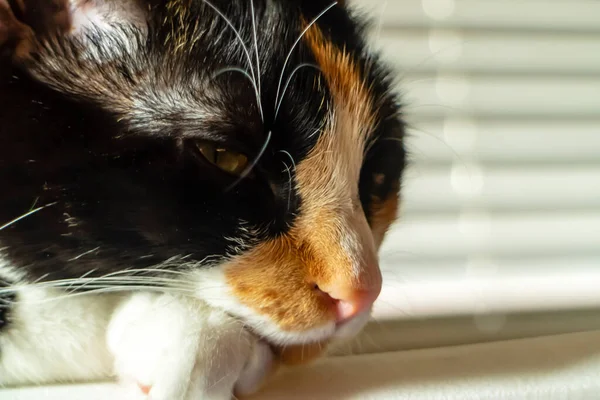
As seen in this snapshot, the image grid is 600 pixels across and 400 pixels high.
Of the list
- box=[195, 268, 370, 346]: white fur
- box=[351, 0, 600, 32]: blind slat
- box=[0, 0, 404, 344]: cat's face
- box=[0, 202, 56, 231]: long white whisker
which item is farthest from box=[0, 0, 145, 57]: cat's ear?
box=[351, 0, 600, 32]: blind slat

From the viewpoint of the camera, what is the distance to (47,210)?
478 millimetres

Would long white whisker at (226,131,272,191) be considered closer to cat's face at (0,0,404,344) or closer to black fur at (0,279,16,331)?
cat's face at (0,0,404,344)

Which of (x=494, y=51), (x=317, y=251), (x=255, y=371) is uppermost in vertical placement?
(x=494, y=51)

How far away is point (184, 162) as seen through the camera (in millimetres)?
467

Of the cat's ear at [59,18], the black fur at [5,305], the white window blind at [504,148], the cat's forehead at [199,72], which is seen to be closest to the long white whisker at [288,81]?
the cat's forehead at [199,72]

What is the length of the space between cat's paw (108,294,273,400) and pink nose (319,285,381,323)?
0.08m

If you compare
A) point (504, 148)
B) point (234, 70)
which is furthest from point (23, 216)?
point (504, 148)

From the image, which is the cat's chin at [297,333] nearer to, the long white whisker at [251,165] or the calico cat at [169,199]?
the calico cat at [169,199]

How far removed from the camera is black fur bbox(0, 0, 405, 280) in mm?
467

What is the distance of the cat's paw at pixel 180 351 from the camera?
0.45 metres

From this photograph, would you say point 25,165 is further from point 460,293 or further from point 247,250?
point 460,293

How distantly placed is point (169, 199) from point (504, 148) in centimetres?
74

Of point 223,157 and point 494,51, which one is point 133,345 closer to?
point 223,157

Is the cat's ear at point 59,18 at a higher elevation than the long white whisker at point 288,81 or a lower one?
higher
